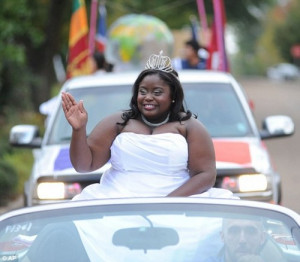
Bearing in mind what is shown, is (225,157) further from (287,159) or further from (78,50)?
(287,159)

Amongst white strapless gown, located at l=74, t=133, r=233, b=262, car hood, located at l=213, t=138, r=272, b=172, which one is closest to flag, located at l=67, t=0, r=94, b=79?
car hood, located at l=213, t=138, r=272, b=172

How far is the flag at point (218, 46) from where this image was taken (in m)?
14.5

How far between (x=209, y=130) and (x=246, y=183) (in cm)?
102

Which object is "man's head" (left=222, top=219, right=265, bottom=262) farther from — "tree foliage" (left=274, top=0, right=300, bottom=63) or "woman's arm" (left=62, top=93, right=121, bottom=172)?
"tree foliage" (left=274, top=0, right=300, bottom=63)

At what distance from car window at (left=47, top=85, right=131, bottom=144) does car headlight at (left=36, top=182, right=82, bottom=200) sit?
0.92 metres

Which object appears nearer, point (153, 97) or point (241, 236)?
point (241, 236)

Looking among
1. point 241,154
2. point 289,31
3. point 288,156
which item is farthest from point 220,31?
point 289,31

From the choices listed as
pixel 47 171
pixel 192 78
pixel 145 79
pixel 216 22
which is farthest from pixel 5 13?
pixel 145 79

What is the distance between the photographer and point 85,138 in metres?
5.49

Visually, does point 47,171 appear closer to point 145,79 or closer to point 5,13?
point 145,79

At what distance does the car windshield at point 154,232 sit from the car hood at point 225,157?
2805mm

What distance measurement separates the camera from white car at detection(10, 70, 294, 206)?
7402 mm

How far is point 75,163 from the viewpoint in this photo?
5559mm

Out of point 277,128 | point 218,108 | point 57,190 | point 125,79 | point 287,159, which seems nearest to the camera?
point 57,190
